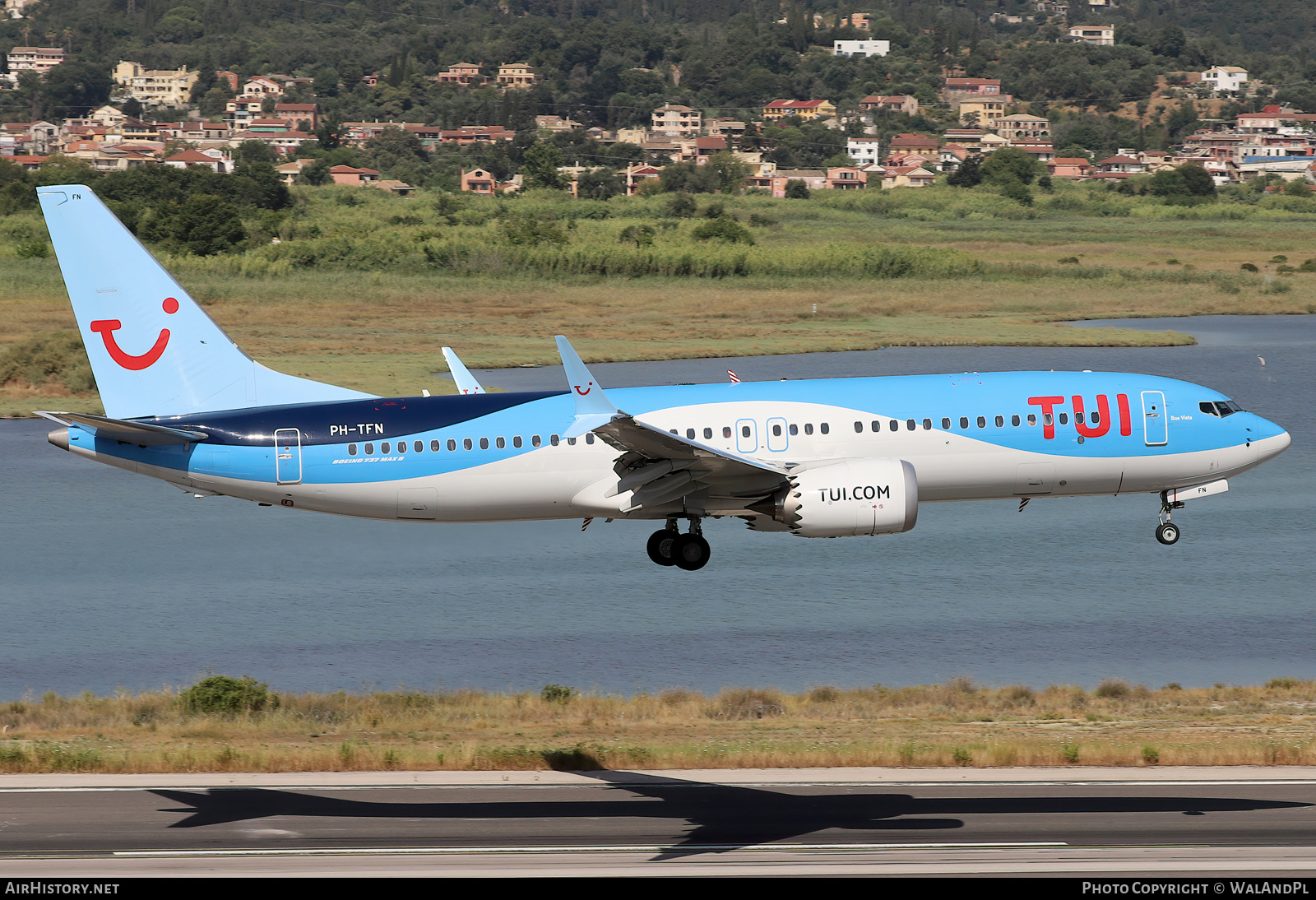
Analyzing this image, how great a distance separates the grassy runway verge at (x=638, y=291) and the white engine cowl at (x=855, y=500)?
60.9 m

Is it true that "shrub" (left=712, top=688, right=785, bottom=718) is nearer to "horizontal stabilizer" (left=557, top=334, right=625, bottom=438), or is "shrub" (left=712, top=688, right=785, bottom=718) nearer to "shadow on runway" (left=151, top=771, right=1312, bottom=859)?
"horizontal stabilizer" (left=557, top=334, right=625, bottom=438)

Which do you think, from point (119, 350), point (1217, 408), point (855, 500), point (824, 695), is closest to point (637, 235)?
point (824, 695)

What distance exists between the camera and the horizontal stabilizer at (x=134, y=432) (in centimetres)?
4100

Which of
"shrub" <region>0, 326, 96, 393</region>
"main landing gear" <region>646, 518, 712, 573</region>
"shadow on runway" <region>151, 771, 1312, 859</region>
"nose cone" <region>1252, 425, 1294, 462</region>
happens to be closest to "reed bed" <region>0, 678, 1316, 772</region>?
"shadow on runway" <region>151, 771, 1312, 859</region>

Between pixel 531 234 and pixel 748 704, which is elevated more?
pixel 531 234

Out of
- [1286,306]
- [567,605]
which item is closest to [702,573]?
[567,605]

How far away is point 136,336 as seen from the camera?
144ft

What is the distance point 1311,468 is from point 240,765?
65.7 m

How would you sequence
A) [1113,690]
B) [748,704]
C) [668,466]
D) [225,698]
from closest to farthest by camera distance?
[668,466], [225,698], [748,704], [1113,690]

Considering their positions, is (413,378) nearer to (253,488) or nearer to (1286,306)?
(253,488)

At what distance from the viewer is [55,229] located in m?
43.8

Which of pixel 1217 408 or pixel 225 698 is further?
pixel 225 698

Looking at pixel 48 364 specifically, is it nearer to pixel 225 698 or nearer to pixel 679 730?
pixel 225 698

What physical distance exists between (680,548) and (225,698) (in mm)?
16626
